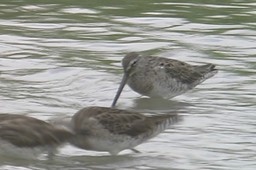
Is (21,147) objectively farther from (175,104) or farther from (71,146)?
(175,104)

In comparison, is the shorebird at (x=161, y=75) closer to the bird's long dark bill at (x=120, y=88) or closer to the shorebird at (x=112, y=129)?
the bird's long dark bill at (x=120, y=88)

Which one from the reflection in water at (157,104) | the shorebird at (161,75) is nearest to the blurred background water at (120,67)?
the reflection in water at (157,104)

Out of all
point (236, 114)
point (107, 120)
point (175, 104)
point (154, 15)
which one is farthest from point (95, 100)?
point (154, 15)

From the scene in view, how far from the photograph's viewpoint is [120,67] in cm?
1479

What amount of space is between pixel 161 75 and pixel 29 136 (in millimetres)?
3900

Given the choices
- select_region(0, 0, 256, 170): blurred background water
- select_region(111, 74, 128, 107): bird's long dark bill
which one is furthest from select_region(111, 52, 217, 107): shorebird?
select_region(0, 0, 256, 170): blurred background water

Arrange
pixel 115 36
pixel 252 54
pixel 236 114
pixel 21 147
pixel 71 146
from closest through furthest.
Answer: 1. pixel 21 147
2. pixel 71 146
3. pixel 236 114
4. pixel 252 54
5. pixel 115 36

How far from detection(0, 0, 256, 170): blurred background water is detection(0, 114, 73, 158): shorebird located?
0.21 metres

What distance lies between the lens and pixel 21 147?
10172 millimetres

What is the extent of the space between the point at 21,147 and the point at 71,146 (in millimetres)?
863

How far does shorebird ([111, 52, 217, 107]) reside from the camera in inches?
535

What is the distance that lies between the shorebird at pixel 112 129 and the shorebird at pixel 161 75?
2583 mm

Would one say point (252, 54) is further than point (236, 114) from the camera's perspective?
Yes

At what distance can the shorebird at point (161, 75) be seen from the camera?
1359 cm
